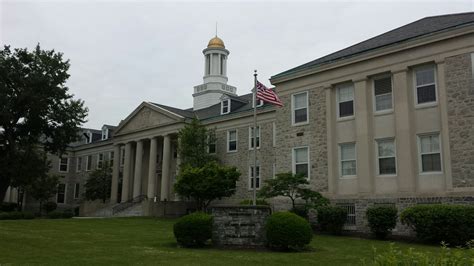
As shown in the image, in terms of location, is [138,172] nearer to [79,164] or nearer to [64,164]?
[79,164]

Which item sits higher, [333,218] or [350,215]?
[350,215]

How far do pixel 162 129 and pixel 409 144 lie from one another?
24.8 m

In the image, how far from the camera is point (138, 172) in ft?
139

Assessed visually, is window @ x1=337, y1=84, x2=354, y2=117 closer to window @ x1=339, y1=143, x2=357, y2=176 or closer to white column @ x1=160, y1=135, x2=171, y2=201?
window @ x1=339, y1=143, x2=357, y2=176

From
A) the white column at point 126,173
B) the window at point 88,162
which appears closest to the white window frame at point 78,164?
the window at point 88,162

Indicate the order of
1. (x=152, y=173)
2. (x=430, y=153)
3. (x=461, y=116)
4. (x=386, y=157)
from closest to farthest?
1. (x=461, y=116)
2. (x=430, y=153)
3. (x=386, y=157)
4. (x=152, y=173)

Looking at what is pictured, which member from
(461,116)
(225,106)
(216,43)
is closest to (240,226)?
(461,116)

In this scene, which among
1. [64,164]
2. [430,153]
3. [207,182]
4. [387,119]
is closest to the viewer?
[430,153]

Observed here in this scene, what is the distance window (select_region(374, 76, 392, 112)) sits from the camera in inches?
894

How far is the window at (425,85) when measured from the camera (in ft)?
69.4

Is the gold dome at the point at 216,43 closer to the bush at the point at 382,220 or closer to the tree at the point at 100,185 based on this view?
the tree at the point at 100,185

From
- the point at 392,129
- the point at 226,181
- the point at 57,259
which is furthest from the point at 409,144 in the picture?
the point at 57,259

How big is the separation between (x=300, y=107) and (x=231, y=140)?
12.1m

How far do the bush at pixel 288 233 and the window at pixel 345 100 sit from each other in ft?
33.6
